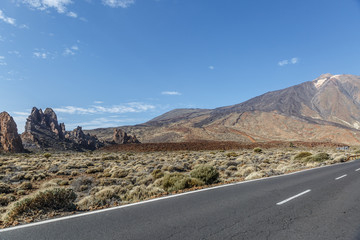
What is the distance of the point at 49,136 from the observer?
58406 mm

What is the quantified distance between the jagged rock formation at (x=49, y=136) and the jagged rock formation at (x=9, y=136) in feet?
14.1

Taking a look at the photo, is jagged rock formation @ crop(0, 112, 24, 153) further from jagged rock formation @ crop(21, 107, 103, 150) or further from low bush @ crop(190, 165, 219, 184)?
low bush @ crop(190, 165, 219, 184)

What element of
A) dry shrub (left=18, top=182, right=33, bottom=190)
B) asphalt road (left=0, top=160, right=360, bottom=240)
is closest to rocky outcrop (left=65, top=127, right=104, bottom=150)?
dry shrub (left=18, top=182, right=33, bottom=190)

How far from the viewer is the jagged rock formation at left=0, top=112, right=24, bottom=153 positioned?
42.4 m

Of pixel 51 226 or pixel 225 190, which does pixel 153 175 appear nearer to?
pixel 225 190

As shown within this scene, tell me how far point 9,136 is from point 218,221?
176ft

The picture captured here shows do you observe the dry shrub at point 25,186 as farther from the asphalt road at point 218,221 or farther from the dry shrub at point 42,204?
the asphalt road at point 218,221

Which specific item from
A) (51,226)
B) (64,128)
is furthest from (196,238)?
(64,128)

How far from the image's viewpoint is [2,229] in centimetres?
446

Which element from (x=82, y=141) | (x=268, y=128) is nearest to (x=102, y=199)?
(x=82, y=141)

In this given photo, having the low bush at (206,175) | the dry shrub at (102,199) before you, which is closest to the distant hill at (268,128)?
the low bush at (206,175)

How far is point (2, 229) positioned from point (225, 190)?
684 centimetres

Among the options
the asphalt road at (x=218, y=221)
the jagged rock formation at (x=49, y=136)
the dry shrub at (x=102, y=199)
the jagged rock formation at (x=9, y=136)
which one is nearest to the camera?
the asphalt road at (x=218, y=221)

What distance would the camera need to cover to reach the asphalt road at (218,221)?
13.5 ft
